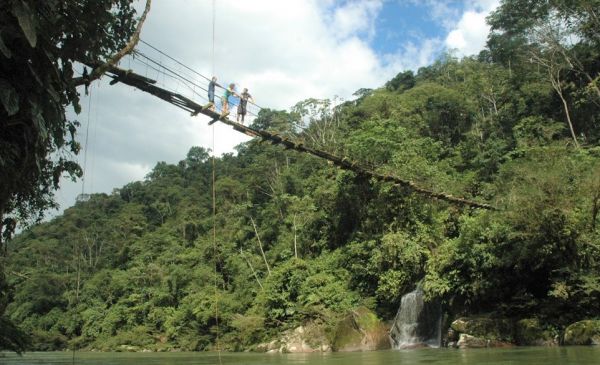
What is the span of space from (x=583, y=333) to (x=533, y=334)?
168cm

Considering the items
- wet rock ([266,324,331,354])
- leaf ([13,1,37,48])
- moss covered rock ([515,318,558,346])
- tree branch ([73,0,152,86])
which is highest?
tree branch ([73,0,152,86])

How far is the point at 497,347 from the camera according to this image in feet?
47.9

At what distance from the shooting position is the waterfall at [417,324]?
17.7 m

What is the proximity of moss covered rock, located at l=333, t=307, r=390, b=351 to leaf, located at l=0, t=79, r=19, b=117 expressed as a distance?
16099 millimetres

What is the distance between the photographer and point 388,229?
2223cm

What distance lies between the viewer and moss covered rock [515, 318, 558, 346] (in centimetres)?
1430

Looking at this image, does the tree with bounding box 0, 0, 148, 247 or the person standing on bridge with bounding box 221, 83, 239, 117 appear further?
the person standing on bridge with bounding box 221, 83, 239, 117

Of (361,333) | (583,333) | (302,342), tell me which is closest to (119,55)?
(583,333)

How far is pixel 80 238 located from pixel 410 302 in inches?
1626

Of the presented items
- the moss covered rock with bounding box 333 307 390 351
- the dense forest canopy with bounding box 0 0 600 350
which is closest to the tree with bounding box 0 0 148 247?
the dense forest canopy with bounding box 0 0 600 350

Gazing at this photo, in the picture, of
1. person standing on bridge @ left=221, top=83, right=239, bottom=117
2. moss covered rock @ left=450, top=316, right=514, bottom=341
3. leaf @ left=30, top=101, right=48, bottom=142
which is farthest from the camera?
moss covered rock @ left=450, top=316, right=514, bottom=341

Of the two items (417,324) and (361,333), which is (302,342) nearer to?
(361,333)

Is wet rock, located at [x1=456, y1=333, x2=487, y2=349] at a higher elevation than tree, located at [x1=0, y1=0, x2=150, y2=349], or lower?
lower

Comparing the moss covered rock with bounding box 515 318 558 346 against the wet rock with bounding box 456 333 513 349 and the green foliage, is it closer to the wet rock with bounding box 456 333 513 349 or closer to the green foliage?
the wet rock with bounding box 456 333 513 349
